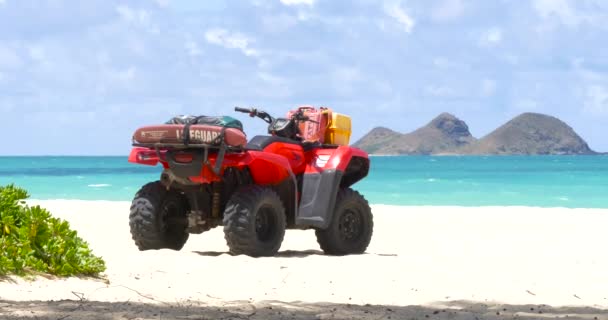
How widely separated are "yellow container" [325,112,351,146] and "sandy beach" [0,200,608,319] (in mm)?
1346

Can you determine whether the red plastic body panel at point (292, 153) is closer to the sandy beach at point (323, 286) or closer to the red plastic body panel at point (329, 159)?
the red plastic body panel at point (329, 159)

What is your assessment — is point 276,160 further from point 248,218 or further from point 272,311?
point 272,311

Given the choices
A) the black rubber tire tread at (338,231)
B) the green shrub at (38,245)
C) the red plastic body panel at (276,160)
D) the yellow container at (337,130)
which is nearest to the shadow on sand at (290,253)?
the black rubber tire tread at (338,231)

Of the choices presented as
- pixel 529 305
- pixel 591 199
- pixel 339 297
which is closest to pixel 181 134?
pixel 339 297

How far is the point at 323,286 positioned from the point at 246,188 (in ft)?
6.35

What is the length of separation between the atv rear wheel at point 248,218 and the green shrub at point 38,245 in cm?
155

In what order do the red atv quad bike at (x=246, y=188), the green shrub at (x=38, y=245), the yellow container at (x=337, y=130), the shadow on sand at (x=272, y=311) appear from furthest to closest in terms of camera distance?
the yellow container at (x=337, y=130) → the red atv quad bike at (x=246, y=188) → the green shrub at (x=38, y=245) → the shadow on sand at (x=272, y=311)

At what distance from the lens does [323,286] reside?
28.9 feet

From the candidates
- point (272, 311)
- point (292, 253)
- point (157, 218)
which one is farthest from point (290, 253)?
point (272, 311)

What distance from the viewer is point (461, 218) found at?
19.3 metres

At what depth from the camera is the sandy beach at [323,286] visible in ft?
23.9

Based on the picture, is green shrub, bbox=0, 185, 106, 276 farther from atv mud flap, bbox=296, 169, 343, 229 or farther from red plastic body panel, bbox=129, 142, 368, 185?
atv mud flap, bbox=296, 169, 343, 229

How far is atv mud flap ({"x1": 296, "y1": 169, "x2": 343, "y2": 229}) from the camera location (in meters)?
11.0

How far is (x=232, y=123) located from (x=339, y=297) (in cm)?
283
